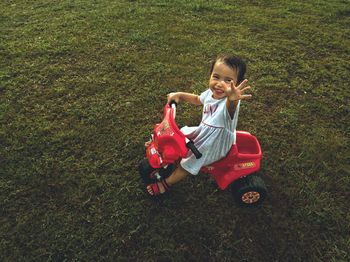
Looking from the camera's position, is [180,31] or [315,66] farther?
[180,31]

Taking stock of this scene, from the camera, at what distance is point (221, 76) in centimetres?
256

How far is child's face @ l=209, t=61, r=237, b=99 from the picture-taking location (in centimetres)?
253

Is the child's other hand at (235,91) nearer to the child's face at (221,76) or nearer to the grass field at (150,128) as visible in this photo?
the child's face at (221,76)

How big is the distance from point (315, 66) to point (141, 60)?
2562 millimetres

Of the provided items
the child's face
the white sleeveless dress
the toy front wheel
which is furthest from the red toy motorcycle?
the child's face

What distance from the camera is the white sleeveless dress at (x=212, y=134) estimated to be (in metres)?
2.62

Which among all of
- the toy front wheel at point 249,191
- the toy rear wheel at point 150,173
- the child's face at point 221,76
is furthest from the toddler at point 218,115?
the toy front wheel at point 249,191

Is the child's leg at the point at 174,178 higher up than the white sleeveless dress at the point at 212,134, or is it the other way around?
the white sleeveless dress at the point at 212,134

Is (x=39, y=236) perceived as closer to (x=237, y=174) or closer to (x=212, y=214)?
(x=212, y=214)

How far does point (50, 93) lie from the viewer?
14.2ft

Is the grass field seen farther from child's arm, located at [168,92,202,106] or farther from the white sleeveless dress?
child's arm, located at [168,92,202,106]

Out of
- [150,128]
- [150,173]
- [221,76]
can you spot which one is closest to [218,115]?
[221,76]

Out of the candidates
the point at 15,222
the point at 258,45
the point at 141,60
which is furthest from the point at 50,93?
the point at 258,45

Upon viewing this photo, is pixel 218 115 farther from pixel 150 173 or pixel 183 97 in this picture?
pixel 150 173
